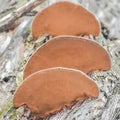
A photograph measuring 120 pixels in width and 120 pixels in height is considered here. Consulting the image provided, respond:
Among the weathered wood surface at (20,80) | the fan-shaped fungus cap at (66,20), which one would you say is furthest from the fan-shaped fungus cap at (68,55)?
the fan-shaped fungus cap at (66,20)

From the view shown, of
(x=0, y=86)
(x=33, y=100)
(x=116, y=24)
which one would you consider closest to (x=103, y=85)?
(x=33, y=100)

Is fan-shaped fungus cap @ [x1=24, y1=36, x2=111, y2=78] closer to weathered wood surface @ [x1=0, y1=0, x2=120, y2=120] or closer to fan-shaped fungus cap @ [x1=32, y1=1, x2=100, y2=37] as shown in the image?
weathered wood surface @ [x1=0, y1=0, x2=120, y2=120]

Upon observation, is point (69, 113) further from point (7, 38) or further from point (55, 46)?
point (7, 38)

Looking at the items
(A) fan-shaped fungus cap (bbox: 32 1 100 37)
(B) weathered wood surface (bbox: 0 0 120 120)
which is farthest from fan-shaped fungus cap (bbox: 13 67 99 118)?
(A) fan-shaped fungus cap (bbox: 32 1 100 37)

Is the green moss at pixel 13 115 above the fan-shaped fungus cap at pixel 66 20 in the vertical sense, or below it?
below

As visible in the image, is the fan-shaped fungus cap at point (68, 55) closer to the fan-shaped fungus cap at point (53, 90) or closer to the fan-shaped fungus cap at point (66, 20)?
the fan-shaped fungus cap at point (53, 90)

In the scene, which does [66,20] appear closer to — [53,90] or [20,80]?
[20,80]
